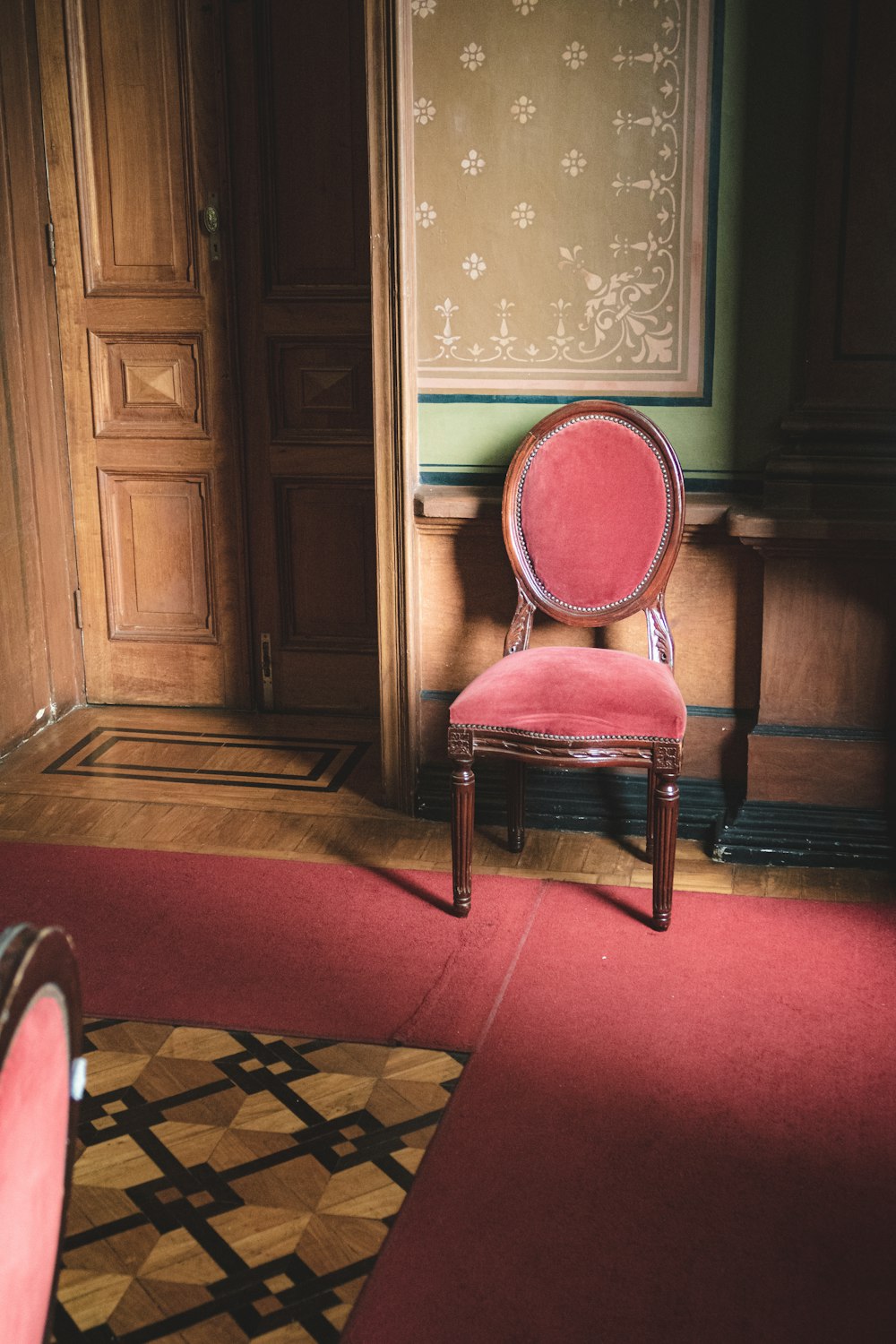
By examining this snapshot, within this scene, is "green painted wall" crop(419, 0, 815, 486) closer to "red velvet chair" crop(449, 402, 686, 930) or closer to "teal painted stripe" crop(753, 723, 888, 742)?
"red velvet chair" crop(449, 402, 686, 930)

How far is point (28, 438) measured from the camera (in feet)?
11.3

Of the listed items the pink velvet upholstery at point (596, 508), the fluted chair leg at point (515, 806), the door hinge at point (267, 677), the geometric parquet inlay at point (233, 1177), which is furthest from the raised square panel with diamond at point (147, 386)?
the geometric parquet inlay at point (233, 1177)

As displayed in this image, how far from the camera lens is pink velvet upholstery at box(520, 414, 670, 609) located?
2.64m

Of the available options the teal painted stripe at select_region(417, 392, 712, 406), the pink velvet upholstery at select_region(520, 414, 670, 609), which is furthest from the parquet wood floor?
the teal painted stripe at select_region(417, 392, 712, 406)

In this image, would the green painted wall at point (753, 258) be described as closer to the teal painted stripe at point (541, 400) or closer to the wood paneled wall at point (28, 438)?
the teal painted stripe at point (541, 400)

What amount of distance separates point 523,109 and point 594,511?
2.58ft

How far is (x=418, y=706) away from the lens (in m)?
2.99

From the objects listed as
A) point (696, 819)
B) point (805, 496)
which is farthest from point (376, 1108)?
point (805, 496)

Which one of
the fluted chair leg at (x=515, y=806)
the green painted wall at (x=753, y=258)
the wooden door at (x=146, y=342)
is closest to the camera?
the green painted wall at (x=753, y=258)

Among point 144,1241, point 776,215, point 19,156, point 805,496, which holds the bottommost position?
point 144,1241

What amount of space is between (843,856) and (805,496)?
712 mm

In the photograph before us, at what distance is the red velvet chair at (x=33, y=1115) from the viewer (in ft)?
2.24

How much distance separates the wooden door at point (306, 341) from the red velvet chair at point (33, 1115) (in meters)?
2.80

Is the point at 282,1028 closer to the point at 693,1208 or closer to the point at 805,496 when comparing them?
the point at 693,1208
